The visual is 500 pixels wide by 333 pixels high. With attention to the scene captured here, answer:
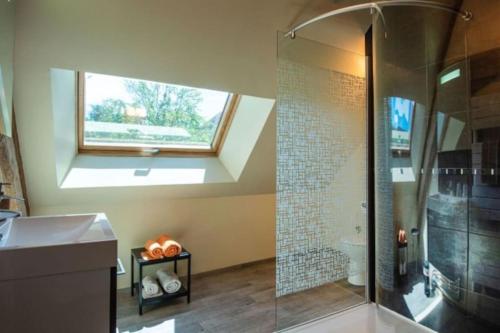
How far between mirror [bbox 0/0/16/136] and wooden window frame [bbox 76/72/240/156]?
23.4 inches

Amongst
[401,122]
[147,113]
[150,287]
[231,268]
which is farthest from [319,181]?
[231,268]

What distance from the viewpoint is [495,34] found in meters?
1.94

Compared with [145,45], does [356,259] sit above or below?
below

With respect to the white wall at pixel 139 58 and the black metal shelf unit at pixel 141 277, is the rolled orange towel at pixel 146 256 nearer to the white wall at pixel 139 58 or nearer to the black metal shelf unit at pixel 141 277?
the black metal shelf unit at pixel 141 277

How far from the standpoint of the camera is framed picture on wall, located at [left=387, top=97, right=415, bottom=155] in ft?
7.62

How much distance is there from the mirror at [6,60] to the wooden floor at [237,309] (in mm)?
1653

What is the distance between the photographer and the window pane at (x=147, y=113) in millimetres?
2391

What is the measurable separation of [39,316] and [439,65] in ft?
9.12

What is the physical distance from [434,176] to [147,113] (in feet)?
7.74

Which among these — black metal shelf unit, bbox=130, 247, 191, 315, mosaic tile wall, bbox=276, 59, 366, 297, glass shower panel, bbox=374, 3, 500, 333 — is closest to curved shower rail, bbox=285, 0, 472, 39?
glass shower panel, bbox=374, 3, 500, 333

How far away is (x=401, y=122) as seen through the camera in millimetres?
2352

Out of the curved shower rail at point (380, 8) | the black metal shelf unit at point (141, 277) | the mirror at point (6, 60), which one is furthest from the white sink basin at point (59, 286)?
the curved shower rail at point (380, 8)

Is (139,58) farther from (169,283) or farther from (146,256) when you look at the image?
(169,283)

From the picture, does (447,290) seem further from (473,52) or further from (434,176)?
(473,52)
